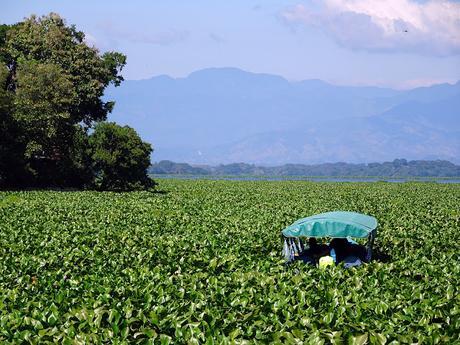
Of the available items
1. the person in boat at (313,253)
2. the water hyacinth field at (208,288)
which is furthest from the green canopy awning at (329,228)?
the water hyacinth field at (208,288)

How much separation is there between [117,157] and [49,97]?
641cm

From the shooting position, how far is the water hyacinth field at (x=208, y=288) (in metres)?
8.60

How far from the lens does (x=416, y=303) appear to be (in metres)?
10.6

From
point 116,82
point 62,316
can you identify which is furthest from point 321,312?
point 116,82

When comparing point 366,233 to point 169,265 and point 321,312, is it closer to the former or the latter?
point 169,265

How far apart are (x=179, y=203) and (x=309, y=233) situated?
1915 cm

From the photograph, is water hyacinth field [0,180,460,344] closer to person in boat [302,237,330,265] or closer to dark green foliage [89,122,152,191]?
person in boat [302,237,330,265]

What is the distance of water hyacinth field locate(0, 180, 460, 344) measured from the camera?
339 inches

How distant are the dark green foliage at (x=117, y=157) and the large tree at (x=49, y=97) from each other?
1196 mm

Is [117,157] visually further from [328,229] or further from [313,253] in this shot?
[328,229]

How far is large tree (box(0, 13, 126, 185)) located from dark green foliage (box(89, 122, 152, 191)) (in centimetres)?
120

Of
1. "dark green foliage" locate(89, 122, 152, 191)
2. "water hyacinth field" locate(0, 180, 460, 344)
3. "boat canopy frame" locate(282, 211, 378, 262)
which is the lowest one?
"water hyacinth field" locate(0, 180, 460, 344)

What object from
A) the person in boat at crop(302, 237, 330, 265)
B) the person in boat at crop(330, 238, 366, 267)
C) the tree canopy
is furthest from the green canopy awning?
the tree canopy

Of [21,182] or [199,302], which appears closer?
[199,302]
